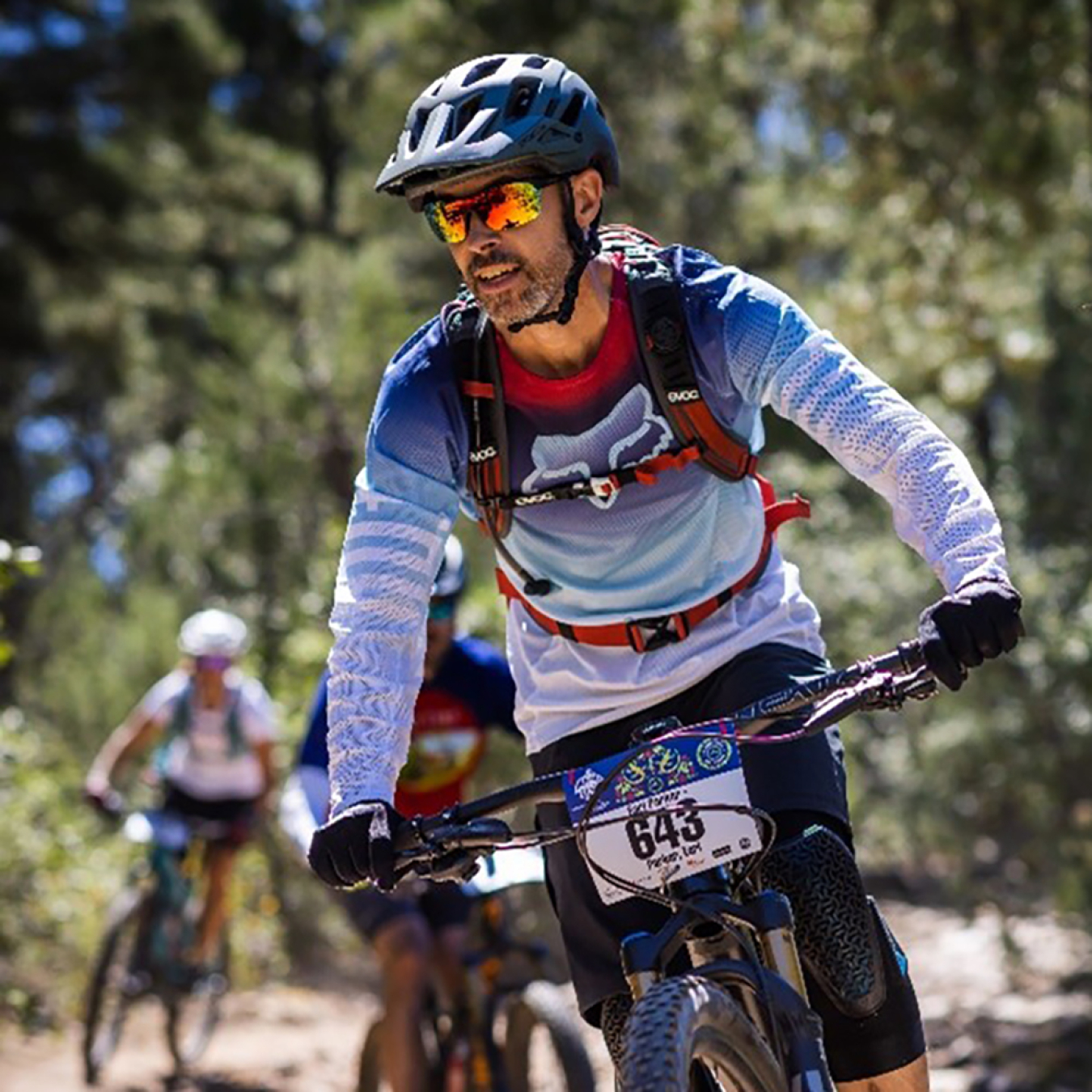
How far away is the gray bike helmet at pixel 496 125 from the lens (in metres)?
3.25

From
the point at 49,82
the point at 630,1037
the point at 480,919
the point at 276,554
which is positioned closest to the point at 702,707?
the point at 630,1037

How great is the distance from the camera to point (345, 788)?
3152 millimetres

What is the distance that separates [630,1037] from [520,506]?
1092mm

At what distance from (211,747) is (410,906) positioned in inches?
144

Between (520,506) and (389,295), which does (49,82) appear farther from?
(520,506)

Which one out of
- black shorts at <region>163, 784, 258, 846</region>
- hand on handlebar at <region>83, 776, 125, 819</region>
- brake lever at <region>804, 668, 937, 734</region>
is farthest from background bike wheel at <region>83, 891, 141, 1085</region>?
brake lever at <region>804, 668, 937, 734</region>

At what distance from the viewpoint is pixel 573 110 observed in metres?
3.41

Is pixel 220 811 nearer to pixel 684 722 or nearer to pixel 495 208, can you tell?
pixel 684 722

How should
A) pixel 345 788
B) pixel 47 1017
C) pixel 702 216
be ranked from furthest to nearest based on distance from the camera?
pixel 702 216, pixel 47 1017, pixel 345 788

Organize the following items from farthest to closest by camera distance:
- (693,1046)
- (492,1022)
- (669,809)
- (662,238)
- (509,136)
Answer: (662,238) → (492,1022) → (509,136) → (669,809) → (693,1046)

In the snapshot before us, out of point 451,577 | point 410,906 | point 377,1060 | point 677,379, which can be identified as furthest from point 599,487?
point 377,1060

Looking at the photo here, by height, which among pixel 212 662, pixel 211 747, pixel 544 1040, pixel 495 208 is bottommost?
pixel 544 1040

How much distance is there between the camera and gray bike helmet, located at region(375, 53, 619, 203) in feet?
10.7

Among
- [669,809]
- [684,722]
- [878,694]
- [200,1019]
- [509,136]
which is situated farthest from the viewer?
[200,1019]
